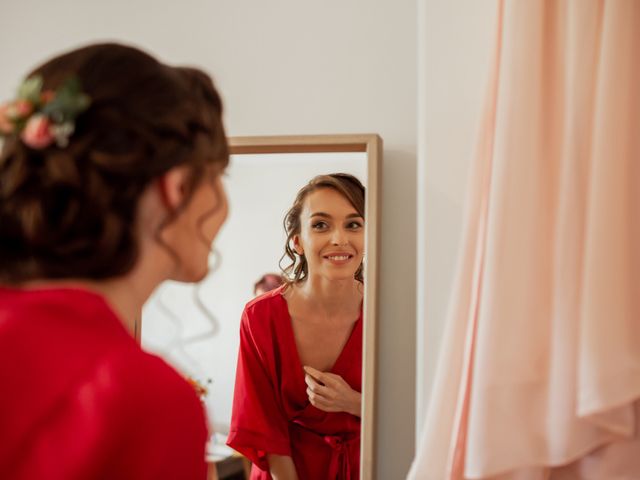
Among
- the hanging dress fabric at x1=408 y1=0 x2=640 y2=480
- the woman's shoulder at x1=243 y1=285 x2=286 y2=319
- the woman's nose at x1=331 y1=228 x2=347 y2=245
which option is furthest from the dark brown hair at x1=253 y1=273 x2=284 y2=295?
the hanging dress fabric at x1=408 y1=0 x2=640 y2=480

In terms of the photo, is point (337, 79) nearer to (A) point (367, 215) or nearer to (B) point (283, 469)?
(A) point (367, 215)

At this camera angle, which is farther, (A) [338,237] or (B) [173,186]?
(A) [338,237]

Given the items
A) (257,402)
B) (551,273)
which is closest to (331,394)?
(257,402)

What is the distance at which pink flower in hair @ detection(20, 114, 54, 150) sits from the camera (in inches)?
31.0

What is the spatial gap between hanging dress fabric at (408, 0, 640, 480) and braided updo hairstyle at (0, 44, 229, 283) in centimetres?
48

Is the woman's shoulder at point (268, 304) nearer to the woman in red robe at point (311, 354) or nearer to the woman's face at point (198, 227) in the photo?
the woman in red robe at point (311, 354)

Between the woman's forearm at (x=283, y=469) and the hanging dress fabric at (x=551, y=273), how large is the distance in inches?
17.0

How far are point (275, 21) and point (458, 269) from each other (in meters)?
0.75

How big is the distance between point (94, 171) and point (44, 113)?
0.08 m

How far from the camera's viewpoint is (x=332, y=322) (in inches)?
58.0

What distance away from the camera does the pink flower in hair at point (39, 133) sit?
0.79m

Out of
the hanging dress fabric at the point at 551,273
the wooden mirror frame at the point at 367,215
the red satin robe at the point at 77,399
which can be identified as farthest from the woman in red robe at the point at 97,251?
the wooden mirror frame at the point at 367,215

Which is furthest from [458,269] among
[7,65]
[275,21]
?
[7,65]

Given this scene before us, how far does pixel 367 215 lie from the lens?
4.75ft
